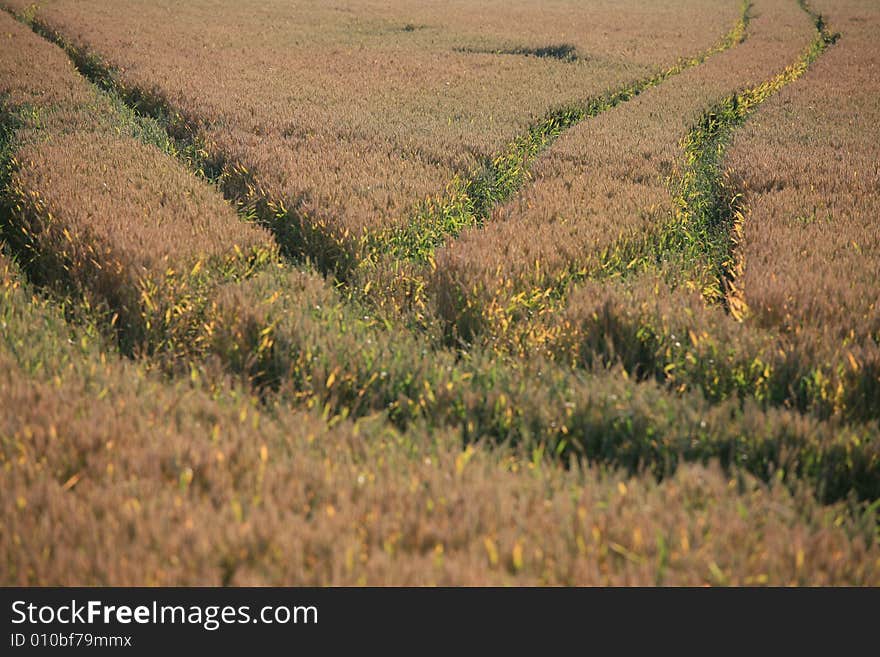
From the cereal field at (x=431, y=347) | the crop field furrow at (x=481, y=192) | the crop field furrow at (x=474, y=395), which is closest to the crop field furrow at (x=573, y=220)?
the cereal field at (x=431, y=347)

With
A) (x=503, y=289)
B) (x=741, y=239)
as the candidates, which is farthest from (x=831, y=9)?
(x=503, y=289)

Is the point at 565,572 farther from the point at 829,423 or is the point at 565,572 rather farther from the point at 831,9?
the point at 831,9

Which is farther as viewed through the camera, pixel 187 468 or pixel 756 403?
pixel 756 403

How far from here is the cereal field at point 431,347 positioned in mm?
1792

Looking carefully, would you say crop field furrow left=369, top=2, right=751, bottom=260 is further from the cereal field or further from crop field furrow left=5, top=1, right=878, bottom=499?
crop field furrow left=5, top=1, right=878, bottom=499

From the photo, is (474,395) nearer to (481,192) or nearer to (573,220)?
(573,220)

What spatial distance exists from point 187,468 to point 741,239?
4319mm

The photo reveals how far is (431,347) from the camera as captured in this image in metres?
3.54

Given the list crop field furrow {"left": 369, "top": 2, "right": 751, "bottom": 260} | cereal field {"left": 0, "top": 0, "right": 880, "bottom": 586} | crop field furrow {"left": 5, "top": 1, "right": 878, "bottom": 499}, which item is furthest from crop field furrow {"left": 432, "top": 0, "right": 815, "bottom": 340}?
crop field furrow {"left": 5, "top": 1, "right": 878, "bottom": 499}

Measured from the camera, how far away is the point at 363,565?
1.71 m

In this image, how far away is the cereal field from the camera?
179cm

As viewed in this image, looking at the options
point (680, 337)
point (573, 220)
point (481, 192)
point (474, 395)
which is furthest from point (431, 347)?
point (481, 192)

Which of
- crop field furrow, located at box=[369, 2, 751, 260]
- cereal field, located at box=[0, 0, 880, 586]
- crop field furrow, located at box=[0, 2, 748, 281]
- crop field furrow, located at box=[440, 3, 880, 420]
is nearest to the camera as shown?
cereal field, located at box=[0, 0, 880, 586]
